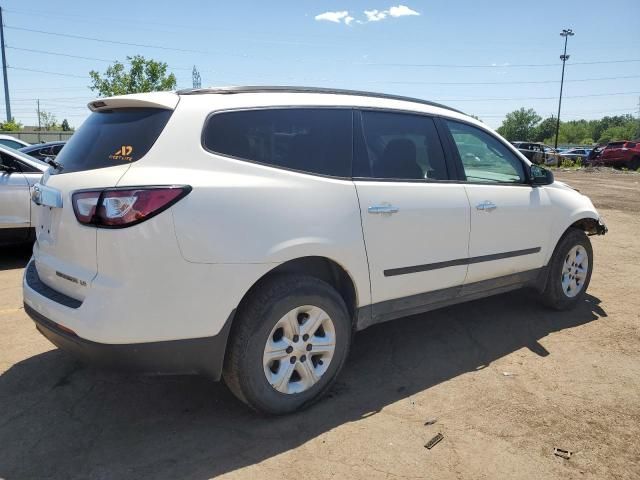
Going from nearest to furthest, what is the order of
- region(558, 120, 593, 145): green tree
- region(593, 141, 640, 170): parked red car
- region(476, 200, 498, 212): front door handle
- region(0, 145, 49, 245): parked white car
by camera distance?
region(476, 200, 498, 212): front door handle → region(0, 145, 49, 245): parked white car → region(593, 141, 640, 170): parked red car → region(558, 120, 593, 145): green tree

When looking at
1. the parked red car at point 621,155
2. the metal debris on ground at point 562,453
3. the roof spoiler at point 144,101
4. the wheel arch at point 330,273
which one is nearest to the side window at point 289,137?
the roof spoiler at point 144,101

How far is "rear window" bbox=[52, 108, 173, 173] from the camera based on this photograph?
275cm

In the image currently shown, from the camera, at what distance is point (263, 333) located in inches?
112

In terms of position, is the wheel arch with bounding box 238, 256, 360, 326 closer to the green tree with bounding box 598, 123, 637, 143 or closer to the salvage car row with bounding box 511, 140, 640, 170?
the salvage car row with bounding box 511, 140, 640, 170

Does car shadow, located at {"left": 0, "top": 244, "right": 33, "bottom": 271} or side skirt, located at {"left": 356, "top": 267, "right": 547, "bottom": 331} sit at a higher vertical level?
side skirt, located at {"left": 356, "top": 267, "right": 547, "bottom": 331}

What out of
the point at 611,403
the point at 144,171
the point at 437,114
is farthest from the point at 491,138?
the point at 144,171

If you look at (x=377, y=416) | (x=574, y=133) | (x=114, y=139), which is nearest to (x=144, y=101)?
(x=114, y=139)

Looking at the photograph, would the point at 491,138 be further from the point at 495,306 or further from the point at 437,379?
the point at 437,379

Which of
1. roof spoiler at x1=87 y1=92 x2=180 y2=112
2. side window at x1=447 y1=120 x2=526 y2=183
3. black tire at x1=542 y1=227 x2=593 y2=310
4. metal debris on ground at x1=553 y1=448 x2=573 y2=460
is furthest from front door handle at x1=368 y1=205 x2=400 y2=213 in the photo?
black tire at x1=542 y1=227 x2=593 y2=310

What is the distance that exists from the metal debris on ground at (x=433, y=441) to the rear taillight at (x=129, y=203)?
1.83 m

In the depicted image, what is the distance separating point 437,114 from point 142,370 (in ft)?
9.02

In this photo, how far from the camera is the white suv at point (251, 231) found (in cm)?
255

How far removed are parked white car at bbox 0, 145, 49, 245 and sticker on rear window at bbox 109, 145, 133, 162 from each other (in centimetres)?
423

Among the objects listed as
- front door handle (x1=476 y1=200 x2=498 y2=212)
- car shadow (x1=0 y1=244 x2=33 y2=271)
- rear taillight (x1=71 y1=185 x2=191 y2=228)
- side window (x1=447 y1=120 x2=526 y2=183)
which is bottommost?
car shadow (x1=0 y1=244 x2=33 y2=271)
